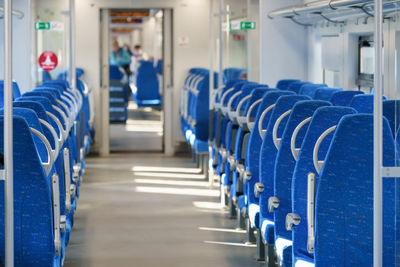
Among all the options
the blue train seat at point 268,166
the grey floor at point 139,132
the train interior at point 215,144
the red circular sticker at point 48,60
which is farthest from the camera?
the grey floor at point 139,132

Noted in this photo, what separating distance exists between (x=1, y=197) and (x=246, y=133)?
9.46 feet

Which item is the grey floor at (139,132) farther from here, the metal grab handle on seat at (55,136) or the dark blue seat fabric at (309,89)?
the metal grab handle on seat at (55,136)

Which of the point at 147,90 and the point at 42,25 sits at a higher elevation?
the point at 42,25

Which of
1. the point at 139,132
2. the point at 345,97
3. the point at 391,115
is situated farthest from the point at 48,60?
the point at 391,115

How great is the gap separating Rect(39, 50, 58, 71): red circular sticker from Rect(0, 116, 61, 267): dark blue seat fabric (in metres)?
6.43

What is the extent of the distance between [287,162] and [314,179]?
0.78 metres

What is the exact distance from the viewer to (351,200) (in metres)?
3.53

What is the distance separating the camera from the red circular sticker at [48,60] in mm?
10123

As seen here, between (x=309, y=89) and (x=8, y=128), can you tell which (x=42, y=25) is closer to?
(x=309, y=89)

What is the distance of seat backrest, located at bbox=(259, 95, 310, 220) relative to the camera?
496cm

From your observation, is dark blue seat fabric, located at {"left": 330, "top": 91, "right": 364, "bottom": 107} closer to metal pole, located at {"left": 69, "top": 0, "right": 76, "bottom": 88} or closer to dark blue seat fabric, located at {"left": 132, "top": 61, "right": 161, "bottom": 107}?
metal pole, located at {"left": 69, "top": 0, "right": 76, "bottom": 88}

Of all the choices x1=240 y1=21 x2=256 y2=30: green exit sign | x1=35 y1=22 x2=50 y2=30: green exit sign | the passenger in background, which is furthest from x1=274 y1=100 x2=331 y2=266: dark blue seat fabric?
the passenger in background

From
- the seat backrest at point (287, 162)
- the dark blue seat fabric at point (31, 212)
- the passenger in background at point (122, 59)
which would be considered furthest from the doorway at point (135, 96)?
the dark blue seat fabric at point (31, 212)

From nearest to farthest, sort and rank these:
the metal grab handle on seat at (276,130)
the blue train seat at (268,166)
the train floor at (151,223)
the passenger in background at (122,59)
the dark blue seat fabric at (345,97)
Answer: the metal grab handle on seat at (276,130) < the blue train seat at (268,166) < the dark blue seat fabric at (345,97) < the train floor at (151,223) < the passenger in background at (122,59)
